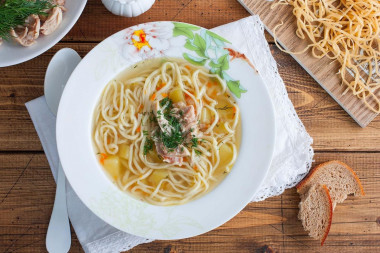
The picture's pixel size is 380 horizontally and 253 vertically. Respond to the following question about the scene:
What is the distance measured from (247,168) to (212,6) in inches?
51.5

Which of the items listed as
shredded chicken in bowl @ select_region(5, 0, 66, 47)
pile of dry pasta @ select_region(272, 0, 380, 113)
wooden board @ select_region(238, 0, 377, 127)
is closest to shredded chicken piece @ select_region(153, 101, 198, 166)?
shredded chicken in bowl @ select_region(5, 0, 66, 47)

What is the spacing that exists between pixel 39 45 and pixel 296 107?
6.35 feet

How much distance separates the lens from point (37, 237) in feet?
9.55

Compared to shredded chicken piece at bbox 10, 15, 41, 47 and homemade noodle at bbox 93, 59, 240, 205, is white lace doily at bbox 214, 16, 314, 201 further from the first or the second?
shredded chicken piece at bbox 10, 15, 41, 47

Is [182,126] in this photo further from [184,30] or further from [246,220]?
[246,220]

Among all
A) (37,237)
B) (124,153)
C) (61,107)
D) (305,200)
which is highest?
(61,107)

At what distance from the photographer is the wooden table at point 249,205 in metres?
2.91

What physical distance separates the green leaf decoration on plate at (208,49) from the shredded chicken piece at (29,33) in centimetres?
92

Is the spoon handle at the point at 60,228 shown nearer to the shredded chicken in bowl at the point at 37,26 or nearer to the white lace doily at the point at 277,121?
the shredded chicken in bowl at the point at 37,26

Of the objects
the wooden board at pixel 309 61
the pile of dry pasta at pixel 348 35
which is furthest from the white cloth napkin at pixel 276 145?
the pile of dry pasta at pixel 348 35

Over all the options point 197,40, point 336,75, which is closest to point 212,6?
point 197,40

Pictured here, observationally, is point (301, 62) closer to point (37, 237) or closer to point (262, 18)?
point (262, 18)

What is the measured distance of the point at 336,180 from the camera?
3.05 m

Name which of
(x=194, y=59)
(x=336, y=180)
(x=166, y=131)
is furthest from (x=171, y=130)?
(x=336, y=180)
